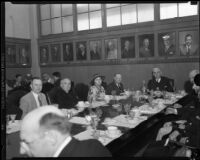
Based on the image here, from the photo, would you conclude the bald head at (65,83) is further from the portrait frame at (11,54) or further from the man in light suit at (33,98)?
the portrait frame at (11,54)

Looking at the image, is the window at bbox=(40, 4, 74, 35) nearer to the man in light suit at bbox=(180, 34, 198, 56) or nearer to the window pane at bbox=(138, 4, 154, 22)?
the window pane at bbox=(138, 4, 154, 22)

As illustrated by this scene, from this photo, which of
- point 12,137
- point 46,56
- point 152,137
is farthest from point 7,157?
point 152,137

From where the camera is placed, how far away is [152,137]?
3.25 metres

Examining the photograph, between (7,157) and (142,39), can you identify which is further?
(142,39)

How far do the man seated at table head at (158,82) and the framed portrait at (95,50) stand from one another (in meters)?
0.96

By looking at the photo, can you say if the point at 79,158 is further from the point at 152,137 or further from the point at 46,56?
→ the point at 152,137

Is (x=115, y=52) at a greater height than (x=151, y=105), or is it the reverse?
(x=115, y=52)

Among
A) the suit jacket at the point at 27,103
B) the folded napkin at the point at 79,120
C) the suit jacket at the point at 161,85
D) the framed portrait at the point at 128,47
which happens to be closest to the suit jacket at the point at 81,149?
the folded napkin at the point at 79,120

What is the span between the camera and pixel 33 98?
2609 mm

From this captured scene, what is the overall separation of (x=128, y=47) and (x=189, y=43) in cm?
119

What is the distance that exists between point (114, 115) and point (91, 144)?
1448mm

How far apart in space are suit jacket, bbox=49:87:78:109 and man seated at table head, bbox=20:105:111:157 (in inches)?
64.3

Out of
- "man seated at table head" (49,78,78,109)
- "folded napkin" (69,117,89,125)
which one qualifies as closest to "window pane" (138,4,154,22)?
"man seated at table head" (49,78,78,109)

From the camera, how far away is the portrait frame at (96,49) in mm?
3422
